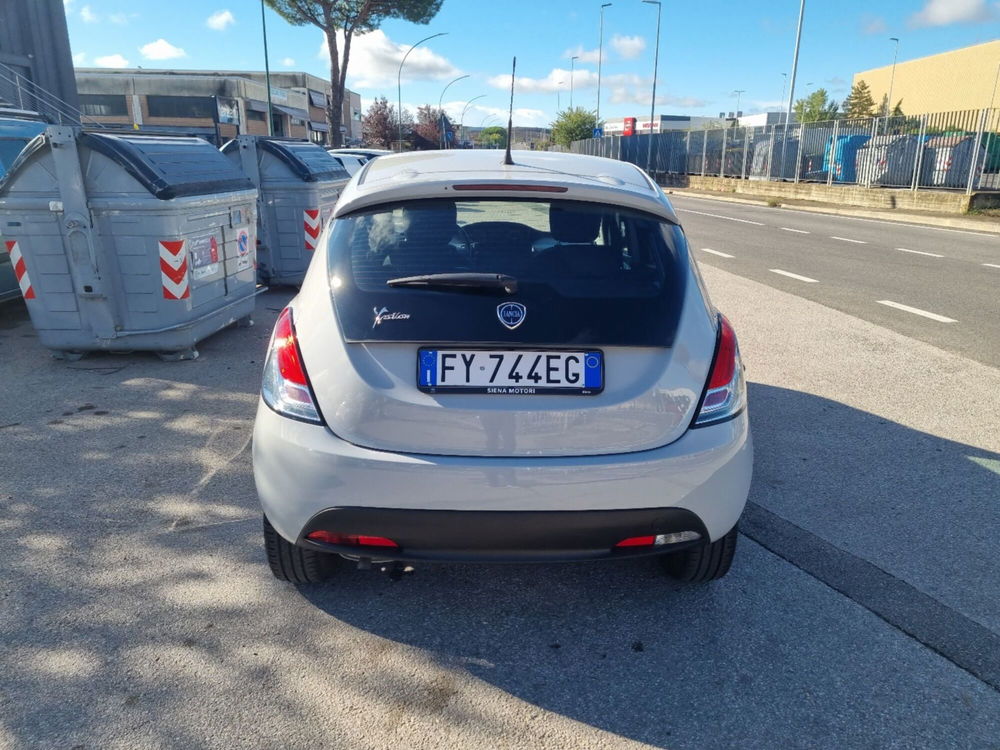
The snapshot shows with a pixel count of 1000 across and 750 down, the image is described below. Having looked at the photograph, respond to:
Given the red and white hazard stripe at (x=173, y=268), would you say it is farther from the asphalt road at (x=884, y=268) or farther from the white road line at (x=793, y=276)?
the white road line at (x=793, y=276)

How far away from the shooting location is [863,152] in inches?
1064

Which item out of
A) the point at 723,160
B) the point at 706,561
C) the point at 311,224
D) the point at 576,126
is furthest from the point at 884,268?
the point at 576,126

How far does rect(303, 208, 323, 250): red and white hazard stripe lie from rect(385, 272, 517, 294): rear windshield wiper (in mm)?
6747

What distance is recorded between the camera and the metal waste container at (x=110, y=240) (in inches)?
214

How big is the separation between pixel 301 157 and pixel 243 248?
2421mm

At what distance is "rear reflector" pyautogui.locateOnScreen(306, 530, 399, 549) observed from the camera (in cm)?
242

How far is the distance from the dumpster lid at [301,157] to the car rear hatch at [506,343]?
6675 mm

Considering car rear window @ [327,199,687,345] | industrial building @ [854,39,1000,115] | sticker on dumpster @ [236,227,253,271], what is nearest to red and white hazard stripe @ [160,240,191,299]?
sticker on dumpster @ [236,227,253,271]

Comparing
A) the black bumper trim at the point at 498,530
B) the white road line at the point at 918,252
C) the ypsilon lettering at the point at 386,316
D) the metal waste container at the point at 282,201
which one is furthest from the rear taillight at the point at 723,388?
the white road line at the point at 918,252

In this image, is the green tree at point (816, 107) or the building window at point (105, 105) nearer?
the building window at point (105, 105)

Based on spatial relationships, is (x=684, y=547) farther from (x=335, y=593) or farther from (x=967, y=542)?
(x=967, y=542)

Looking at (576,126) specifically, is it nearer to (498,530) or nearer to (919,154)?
(919,154)

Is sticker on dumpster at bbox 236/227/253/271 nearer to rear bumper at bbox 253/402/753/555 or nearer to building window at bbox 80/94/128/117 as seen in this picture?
rear bumper at bbox 253/402/753/555

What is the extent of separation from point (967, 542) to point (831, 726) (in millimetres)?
1535
